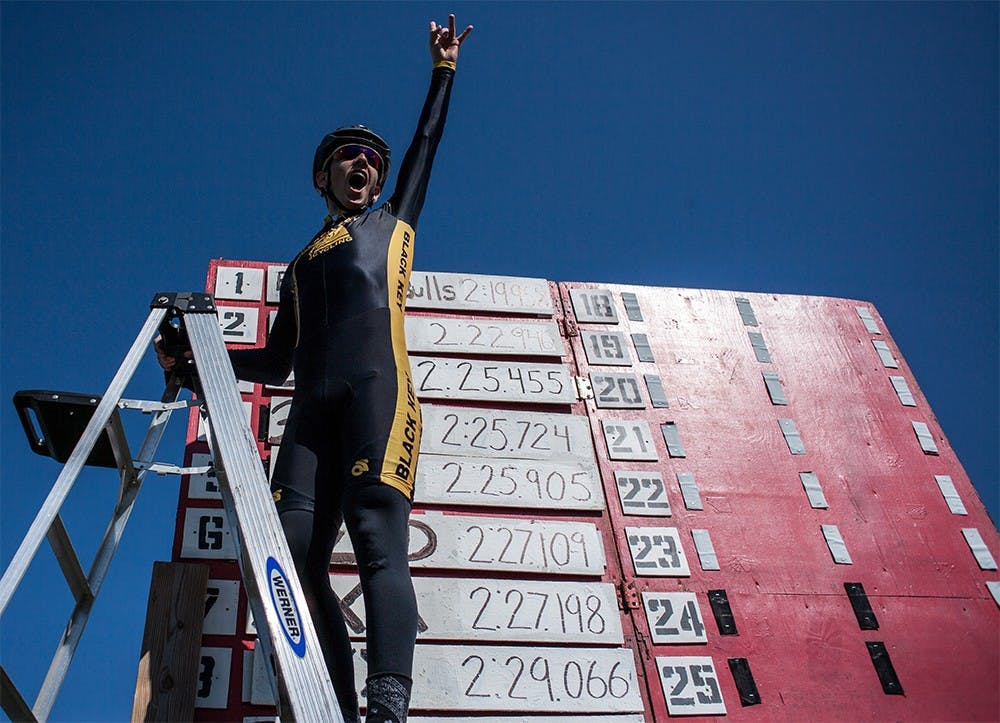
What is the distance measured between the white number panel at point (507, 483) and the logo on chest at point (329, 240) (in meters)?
1.37

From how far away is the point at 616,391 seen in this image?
4.58 m

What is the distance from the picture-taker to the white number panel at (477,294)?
15.3 feet

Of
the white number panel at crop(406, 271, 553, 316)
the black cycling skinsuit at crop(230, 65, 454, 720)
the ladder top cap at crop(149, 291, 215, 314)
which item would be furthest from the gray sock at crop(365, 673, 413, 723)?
the white number panel at crop(406, 271, 553, 316)

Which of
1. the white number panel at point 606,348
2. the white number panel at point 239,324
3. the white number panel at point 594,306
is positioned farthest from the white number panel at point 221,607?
the white number panel at point 594,306

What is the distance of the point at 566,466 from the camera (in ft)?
13.7

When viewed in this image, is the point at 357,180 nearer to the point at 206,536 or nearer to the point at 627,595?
the point at 206,536

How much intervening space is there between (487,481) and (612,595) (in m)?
0.74

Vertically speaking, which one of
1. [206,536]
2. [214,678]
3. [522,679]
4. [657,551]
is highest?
[206,536]

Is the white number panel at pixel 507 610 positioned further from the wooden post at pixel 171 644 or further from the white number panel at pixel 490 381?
the white number panel at pixel 490 381

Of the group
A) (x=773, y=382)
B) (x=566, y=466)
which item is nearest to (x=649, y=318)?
(x=773, y=382)

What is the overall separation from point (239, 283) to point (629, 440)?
2129 mm

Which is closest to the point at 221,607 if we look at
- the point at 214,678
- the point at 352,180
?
the point at 214,678

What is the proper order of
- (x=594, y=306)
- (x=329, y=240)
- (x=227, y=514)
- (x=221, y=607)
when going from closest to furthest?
(x=227, y=514) → (x=329, y=240) → (x=221, y=607) → (x=594, y=306)

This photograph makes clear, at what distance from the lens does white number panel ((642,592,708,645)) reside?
372cm
